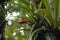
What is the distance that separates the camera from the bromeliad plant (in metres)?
1.07

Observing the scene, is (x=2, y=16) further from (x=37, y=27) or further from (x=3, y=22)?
Result: (x=37, y=27)

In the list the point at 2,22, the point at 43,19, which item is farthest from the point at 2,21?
the point at 43,19

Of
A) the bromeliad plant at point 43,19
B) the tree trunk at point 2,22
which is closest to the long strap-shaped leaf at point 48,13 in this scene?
the bromeliad plant at point 43,19

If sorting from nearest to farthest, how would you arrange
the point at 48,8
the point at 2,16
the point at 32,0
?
the point at 48,8 < the point at 32,0 < the point at 2,16

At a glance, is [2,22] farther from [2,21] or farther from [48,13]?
[48,13]

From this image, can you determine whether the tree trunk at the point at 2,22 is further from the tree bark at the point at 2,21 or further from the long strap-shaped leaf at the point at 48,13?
the long strap-shaped leaf at the point at 48,13

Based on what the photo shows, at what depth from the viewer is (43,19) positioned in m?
1.11

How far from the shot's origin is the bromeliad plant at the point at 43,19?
107cm

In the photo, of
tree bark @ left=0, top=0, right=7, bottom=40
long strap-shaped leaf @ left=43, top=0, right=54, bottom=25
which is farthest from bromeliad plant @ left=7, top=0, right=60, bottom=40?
tree bark @ left=0, top=0, right=7, bottom=40

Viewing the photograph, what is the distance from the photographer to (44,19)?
1126mm

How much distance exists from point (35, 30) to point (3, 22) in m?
0.43

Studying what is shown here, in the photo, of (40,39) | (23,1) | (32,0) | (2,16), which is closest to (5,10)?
(2,16)

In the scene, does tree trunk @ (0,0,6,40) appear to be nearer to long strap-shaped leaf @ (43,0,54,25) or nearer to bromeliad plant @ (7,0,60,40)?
bromeliad plant @ (7,0,60,40)

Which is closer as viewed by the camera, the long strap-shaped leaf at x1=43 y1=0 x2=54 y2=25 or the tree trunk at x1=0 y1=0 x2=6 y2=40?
the long strap-shaped leaf at x1=43 y1=0 x2=54 y2=25
